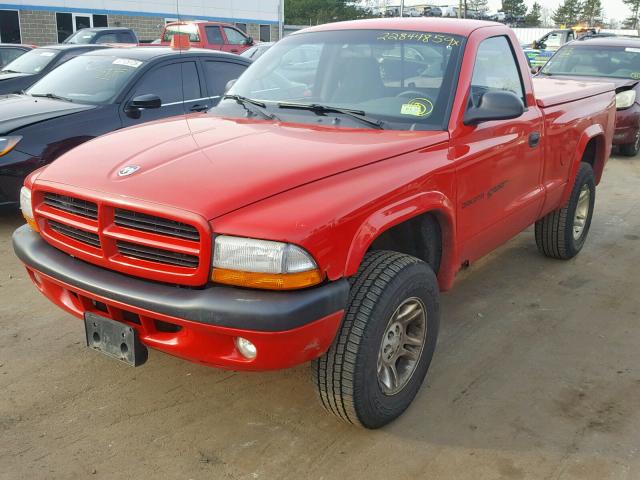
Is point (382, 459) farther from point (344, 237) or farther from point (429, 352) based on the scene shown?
point (344, 237)

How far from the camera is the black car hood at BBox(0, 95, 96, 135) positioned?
18.6ft

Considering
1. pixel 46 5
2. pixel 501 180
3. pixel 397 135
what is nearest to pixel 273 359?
pixel 397 135

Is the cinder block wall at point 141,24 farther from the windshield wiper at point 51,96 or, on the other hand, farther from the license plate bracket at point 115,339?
the license plate bracket at point 115,339

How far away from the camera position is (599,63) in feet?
32.3

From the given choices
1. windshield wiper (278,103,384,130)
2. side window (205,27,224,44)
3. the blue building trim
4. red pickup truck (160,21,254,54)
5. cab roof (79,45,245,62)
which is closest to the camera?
windshield wiper (278,103,384,130)

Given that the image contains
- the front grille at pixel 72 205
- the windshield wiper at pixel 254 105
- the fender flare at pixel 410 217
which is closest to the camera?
the fender flare at pixel 410 217

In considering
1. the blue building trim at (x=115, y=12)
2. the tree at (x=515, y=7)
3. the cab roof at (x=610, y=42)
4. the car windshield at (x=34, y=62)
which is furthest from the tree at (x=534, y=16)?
the car windshield at (x=34, y=62)

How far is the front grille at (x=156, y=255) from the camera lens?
2449mm

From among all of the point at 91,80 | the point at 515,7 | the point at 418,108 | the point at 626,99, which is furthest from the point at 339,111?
the point at 515,7

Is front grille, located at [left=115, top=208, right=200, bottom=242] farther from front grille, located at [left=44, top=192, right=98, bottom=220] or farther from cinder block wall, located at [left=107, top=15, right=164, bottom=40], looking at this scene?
cinder block wall, located at [left=107, top=15, right=164, bottom=40]

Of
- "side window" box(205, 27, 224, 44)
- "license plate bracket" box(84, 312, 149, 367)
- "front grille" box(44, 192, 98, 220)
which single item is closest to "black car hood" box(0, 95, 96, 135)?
"front grille" box(44, 192, 98, 220)

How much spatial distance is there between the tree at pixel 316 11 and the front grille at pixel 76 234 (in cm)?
5222

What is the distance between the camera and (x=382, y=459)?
273 centimetres

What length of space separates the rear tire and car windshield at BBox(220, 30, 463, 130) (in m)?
1.97
